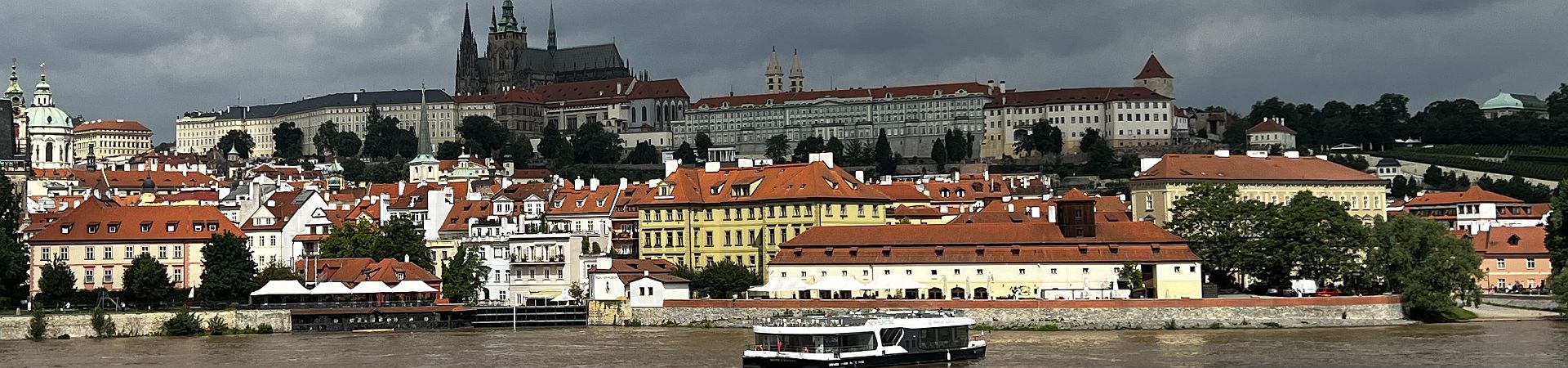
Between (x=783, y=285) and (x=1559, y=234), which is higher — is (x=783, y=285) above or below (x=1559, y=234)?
below

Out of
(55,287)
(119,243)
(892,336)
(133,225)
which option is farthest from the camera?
(133,225)

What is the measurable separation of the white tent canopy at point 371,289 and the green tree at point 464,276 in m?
4.14

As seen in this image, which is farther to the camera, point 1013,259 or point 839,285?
point 1013,259

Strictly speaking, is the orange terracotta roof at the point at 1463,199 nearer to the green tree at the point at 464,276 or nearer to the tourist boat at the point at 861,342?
the green tree at the point at 464,276

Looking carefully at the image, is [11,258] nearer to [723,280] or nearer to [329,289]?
[329,289]

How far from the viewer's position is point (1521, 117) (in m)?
187

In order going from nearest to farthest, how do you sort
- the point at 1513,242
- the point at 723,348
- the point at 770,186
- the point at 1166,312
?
the point at 723,348 < the point at 1166,312 < the point at 770,186 < the point at 1513,242

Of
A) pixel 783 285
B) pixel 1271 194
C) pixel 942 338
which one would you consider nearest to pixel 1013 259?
pixel 783 285

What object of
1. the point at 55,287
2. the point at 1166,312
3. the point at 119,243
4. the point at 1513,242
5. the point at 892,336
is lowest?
the point at 892,336

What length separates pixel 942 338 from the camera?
58000 millimetres

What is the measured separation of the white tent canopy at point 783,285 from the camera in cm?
7162

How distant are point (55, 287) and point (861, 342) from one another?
3460 cm

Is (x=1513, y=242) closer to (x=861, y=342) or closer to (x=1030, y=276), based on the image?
(x=1030, y=276)

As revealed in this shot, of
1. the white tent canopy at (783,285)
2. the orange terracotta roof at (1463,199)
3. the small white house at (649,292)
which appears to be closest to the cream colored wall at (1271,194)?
the orange terracotta roof at (1463,199)
